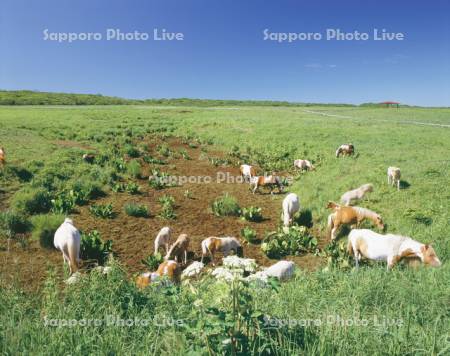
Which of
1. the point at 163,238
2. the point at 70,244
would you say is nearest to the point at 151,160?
the point at 163,238

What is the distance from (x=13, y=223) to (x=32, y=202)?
1.71 m

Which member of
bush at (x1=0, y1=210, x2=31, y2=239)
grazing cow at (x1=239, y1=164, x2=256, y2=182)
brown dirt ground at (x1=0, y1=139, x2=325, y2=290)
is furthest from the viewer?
grazing cow at (x1=239, y1=164, x2=256, y2=182)

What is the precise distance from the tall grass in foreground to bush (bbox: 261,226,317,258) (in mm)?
3884

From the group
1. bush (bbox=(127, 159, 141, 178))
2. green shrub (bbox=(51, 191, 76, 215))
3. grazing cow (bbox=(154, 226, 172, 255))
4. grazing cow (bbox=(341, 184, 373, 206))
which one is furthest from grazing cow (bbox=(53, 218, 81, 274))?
bush (bbox=(127, 159, 141, 178))

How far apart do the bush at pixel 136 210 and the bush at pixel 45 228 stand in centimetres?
239

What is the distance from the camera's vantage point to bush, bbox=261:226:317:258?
888 centimetres

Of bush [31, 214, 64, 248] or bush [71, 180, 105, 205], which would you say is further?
bush [71, 180, 105, 205]

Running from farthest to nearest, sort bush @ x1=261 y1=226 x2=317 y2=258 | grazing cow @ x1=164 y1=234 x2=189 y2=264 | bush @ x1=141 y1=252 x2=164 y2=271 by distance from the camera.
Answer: bush @ x1=261 y1=226 x2=317 y2=258 < grazing cow @ x1=164 y1=234 x2=189 y2=264 < bush @ x1=141 y1=252 x2=164 y2=271

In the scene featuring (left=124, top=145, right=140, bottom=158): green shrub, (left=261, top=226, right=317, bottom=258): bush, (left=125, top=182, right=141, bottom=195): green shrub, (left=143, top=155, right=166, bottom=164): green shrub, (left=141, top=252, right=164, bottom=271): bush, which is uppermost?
(left=124, top=145, right=140, bottom=158): green shrub

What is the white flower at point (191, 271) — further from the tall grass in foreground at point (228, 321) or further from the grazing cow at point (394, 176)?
the grazing cow at point (394, 176)

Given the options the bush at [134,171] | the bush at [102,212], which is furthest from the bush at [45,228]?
the bush at [134,171]

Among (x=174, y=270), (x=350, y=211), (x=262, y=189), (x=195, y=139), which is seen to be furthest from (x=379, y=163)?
(x=195, y=139)

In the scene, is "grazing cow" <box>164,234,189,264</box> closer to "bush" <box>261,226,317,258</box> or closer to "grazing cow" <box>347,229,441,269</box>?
"bush" <box>261,226,317,258</box>

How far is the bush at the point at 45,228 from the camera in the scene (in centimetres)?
874
